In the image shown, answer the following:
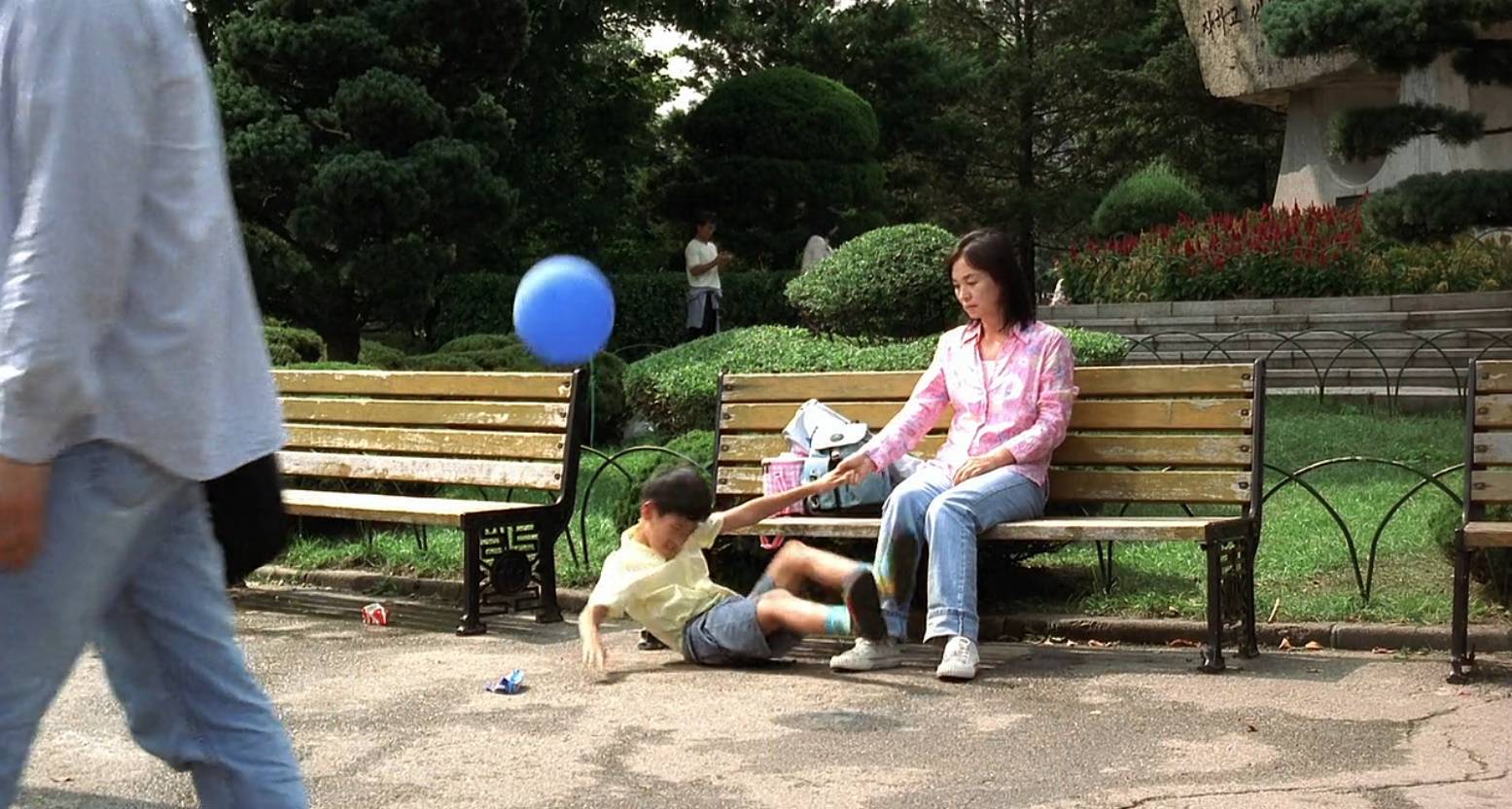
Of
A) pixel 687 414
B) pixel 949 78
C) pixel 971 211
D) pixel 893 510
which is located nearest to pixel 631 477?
pixel 893 510

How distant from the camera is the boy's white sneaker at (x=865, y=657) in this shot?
6.03m

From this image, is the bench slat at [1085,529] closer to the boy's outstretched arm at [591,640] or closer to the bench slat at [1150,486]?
the bench slat at [1150,486]

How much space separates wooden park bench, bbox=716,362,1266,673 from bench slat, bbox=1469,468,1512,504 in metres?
0.69

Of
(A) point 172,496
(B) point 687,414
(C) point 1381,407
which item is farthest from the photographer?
(C) point 1381,407

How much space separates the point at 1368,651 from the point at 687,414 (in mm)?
5270

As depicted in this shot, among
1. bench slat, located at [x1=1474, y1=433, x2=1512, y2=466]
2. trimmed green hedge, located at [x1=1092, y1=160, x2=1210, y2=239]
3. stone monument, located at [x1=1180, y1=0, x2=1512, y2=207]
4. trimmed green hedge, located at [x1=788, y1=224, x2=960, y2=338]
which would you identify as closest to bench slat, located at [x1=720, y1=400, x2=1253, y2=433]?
bench slat, located at [x1=1474, y1=433, x2=1512, y2=466]

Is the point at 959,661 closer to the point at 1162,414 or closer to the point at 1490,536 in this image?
the point at 1162,414

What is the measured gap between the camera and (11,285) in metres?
2.43

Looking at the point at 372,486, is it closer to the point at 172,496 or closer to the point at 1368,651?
the point at 1368,651

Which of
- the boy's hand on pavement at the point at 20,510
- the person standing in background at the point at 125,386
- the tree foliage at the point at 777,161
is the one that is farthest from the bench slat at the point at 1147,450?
the tree foliage at the point at 777,161

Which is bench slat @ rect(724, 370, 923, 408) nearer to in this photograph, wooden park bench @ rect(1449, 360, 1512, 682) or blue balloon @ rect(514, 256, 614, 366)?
wooden park bench @ rect(1449, 360, 1512, 682)

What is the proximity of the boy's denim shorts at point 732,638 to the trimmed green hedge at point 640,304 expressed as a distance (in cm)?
1416

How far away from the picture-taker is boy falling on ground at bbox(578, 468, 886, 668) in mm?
6008

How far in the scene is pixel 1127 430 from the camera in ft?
21.4
